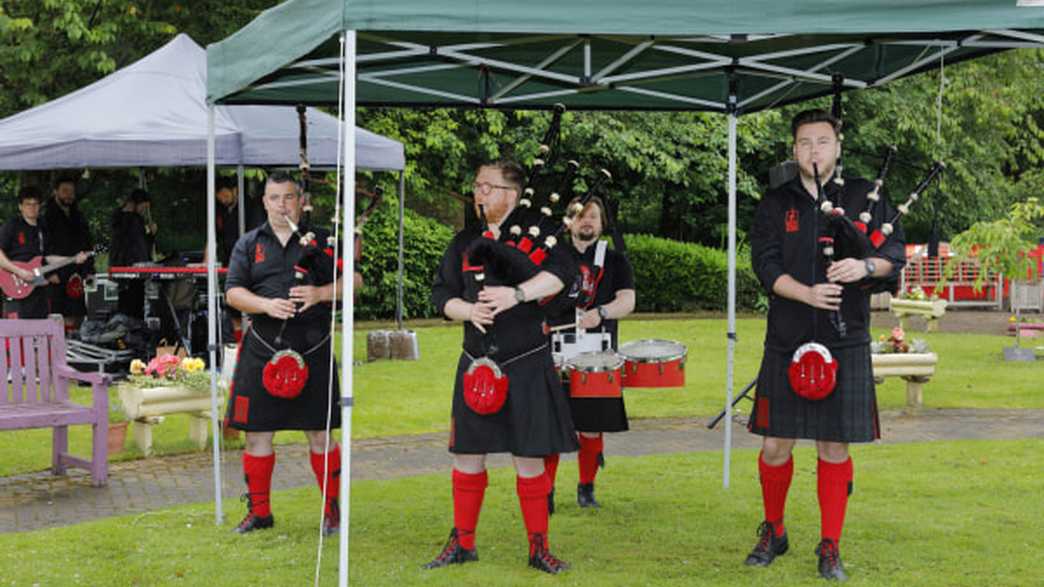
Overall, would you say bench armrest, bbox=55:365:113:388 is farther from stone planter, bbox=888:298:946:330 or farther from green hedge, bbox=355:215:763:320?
stone planter, bbox=888:298:946:330

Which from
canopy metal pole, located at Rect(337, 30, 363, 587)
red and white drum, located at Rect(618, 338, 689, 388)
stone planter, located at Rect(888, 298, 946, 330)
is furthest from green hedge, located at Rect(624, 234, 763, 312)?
canopy metal pole, located at Rect(337, 30, 363, 587)

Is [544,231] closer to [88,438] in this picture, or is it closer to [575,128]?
[88,438]

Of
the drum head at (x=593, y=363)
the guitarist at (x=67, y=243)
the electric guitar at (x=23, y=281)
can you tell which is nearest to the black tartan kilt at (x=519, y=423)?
the drum head at (x=593, y=363)

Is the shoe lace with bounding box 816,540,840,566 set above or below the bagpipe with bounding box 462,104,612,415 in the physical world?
below

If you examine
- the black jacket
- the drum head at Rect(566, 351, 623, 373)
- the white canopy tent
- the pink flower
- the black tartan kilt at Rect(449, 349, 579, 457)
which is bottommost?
the pink flower

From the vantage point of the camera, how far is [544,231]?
5.23 m

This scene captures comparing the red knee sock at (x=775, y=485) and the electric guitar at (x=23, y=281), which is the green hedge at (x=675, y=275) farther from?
the red knee sock at (x=775, y=485)

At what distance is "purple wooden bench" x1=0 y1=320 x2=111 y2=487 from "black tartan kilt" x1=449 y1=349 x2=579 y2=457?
304cm

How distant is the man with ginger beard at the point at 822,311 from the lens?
16.5 ft

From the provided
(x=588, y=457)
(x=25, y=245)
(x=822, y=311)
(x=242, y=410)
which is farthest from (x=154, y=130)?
(x=822, y=311)

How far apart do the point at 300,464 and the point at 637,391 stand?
14.5 feet

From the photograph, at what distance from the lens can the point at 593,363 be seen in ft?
19.8

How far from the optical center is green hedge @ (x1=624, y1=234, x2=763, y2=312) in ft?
70.7

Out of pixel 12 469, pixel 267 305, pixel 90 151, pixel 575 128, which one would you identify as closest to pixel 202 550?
pixel 267 305
